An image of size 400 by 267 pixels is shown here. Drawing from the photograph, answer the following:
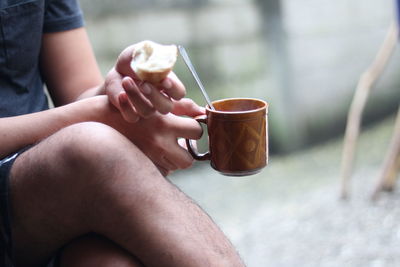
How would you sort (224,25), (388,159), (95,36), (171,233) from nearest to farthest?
(171,233) → (388,159) → (95,36) → (224,25)

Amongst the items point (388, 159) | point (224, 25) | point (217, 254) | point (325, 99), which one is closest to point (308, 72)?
point (325, 99)

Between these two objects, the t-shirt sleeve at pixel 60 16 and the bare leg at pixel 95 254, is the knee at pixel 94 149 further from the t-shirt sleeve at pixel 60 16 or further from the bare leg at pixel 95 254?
the t-shirt sleeve at pixel 60 16

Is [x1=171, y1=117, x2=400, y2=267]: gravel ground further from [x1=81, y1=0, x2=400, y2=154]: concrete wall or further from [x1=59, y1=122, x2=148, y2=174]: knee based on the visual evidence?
[x1=59, y1=122, x2=148, y2=174]: knee

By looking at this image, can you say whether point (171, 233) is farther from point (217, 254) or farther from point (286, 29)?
point (286, 29)

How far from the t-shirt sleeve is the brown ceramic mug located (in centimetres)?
50

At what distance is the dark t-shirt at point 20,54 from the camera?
1.13 meters

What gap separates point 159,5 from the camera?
2.76 meters

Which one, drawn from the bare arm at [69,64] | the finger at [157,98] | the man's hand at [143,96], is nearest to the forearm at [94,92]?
the bare arm at [69,64]

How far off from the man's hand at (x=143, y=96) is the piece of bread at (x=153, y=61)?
2 centimetres

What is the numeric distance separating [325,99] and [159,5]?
116cm

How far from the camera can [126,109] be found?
3.14 feet

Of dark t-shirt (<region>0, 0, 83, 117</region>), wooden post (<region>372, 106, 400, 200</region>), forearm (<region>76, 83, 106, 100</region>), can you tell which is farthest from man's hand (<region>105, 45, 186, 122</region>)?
wooden post (<region>372, 106, 400, 200</region>)

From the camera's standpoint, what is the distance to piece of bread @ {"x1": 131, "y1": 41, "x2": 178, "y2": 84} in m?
0.88

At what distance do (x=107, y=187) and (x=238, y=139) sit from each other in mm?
241
